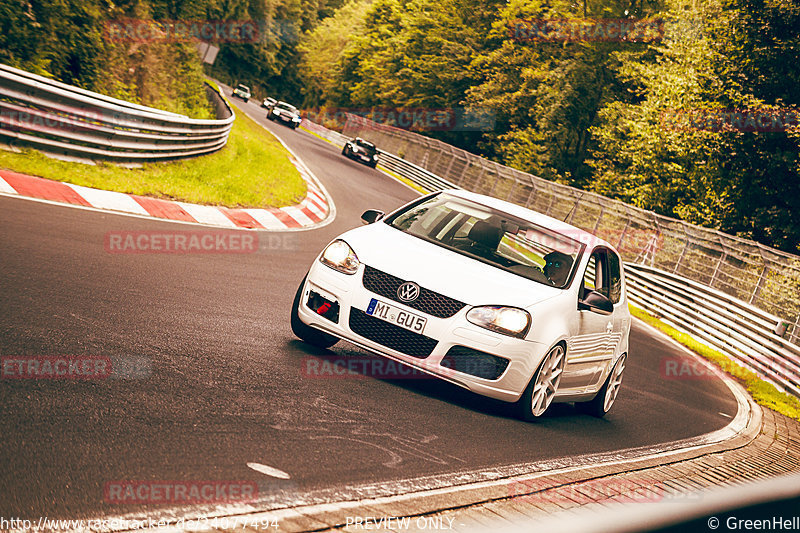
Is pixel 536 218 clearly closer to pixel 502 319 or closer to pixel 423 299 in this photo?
pixel 502 319

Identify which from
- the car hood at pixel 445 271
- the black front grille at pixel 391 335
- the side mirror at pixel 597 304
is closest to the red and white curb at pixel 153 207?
the car hood at pixel 445 271

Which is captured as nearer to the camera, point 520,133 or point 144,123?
point 144,123

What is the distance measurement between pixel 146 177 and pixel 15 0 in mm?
3802

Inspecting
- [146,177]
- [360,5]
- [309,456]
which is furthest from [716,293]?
[360,5]

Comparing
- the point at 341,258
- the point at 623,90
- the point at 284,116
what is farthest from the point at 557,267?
the point at 284,116

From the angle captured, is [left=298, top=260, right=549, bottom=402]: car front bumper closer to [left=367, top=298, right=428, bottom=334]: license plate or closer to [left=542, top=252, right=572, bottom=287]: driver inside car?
[left=367, top=298, right=428, bottom=334]: license plate

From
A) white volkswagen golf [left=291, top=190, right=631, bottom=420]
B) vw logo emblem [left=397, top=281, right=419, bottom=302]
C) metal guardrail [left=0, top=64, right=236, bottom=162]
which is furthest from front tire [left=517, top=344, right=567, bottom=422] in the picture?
metal guardrail [left=0, top=64, right=236, bottom=162]

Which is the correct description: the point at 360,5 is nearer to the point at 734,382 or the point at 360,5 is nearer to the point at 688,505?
the point at 734,382

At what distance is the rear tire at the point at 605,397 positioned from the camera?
8.49m

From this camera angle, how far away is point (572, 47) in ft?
173

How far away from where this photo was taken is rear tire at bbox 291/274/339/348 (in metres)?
7.14

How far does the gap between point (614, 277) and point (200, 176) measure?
10.9 metres

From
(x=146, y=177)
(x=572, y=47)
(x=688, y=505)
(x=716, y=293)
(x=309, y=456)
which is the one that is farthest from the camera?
(x=572, y=47)

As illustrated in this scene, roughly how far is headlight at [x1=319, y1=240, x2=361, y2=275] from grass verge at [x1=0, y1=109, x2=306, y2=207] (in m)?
6.41
